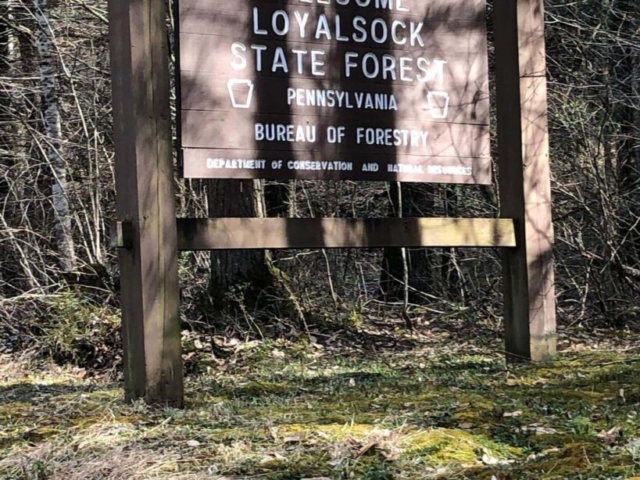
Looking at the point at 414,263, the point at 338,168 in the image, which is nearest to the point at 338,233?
the point at 338,168

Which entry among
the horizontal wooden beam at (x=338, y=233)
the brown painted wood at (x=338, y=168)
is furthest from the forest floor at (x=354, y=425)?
the brown painted wood at (x=338, y=168)

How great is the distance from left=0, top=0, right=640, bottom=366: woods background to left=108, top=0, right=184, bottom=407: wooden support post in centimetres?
354

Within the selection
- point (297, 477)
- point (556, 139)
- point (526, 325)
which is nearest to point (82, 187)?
point (556, 139)

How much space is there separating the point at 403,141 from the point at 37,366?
15.6 feet

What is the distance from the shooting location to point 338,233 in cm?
507

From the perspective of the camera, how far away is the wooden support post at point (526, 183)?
224 inches

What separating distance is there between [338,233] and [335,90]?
99 cm

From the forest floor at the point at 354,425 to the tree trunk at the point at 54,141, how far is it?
4.16 metres

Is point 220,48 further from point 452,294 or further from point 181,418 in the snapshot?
point 452,294

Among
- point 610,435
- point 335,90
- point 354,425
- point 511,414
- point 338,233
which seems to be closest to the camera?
point 610,435

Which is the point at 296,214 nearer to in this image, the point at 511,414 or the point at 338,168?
the point at 338,168

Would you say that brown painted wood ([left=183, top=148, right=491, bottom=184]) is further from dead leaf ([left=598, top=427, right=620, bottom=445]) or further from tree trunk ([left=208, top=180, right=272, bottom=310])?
tree trunk ([left=208, top=180, right=272, bottom=310])

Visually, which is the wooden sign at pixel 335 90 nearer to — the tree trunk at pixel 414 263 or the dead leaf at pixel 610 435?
the dead leaf at pixel 610 435

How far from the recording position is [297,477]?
9.25ft
